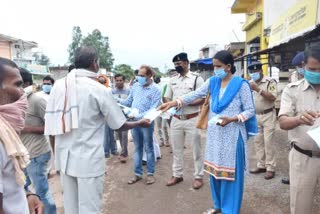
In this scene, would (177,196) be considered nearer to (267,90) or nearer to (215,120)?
(215,120)

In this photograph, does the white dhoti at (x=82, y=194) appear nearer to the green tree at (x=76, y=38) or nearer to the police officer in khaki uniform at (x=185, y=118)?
the police officer in khaki uniform at (x=185, y=118)

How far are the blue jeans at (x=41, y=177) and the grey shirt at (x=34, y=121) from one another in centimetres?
8

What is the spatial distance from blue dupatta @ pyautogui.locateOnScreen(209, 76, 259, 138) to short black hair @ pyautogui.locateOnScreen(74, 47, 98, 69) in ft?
4.67

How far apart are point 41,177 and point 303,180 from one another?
258 cm

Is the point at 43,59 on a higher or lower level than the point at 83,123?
higher

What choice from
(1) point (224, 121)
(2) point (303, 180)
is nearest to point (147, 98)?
(1) point (224, 121)

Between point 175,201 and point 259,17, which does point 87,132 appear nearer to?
point 175,201

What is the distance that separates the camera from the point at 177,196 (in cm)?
431

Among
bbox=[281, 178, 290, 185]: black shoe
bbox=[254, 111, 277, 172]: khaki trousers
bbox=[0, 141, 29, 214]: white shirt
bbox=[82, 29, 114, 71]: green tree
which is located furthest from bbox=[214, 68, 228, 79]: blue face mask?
bbox=[82, 29, 114, 71]: green tree

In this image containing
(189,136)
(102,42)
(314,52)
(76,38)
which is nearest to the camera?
(314,52)

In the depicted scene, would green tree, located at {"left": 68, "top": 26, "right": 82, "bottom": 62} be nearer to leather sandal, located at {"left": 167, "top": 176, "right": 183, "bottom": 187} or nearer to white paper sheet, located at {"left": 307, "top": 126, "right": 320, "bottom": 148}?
leather sandal, located at {"left": 167, "top": 176, "right": 183, "bottom": 187}

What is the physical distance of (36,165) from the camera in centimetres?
327

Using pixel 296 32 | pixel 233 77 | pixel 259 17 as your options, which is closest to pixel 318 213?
pixel 233 77

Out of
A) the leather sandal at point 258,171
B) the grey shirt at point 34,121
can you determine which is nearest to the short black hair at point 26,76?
the grey shirt at point 34,121
